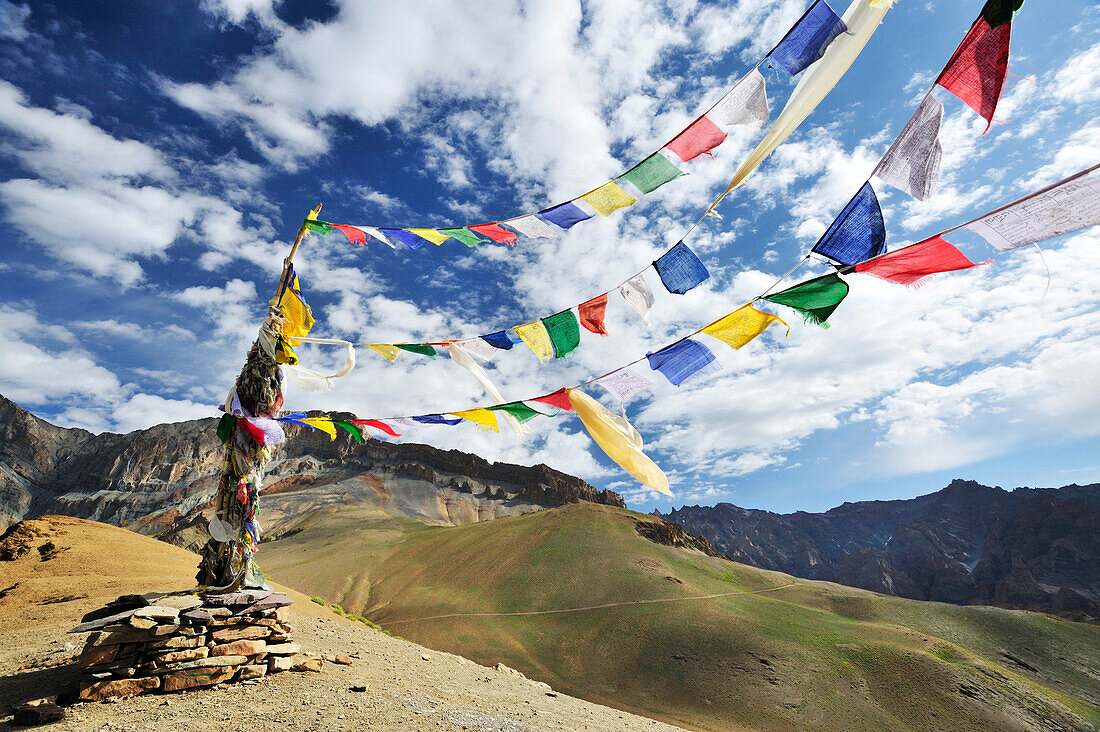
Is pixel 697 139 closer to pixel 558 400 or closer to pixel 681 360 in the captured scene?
pixel 681 360

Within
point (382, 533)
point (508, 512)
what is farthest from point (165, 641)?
point (508, 512)

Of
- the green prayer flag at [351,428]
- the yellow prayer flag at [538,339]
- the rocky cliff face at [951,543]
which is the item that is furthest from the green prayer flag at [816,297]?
the rocky cliff face at [951,543]

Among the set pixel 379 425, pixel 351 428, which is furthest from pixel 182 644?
pixel 379 425

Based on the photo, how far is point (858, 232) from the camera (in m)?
4.54

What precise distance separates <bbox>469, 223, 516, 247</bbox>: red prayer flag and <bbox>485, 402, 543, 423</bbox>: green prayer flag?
8.80 feet

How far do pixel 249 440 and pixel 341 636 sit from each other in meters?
5.22

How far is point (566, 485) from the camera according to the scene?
10788cm

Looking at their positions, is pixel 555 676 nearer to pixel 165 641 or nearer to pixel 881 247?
pixel 165 641

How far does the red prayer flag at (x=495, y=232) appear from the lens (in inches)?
309

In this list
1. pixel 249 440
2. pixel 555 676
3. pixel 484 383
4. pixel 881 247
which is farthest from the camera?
pixel 555 676

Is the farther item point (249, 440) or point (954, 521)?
point (954, 521)

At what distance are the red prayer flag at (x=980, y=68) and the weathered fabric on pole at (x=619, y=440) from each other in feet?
12.7

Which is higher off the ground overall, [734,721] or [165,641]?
[165,641]

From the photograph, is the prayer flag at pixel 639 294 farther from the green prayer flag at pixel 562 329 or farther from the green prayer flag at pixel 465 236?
the green prayer flag at pixel 465 236
